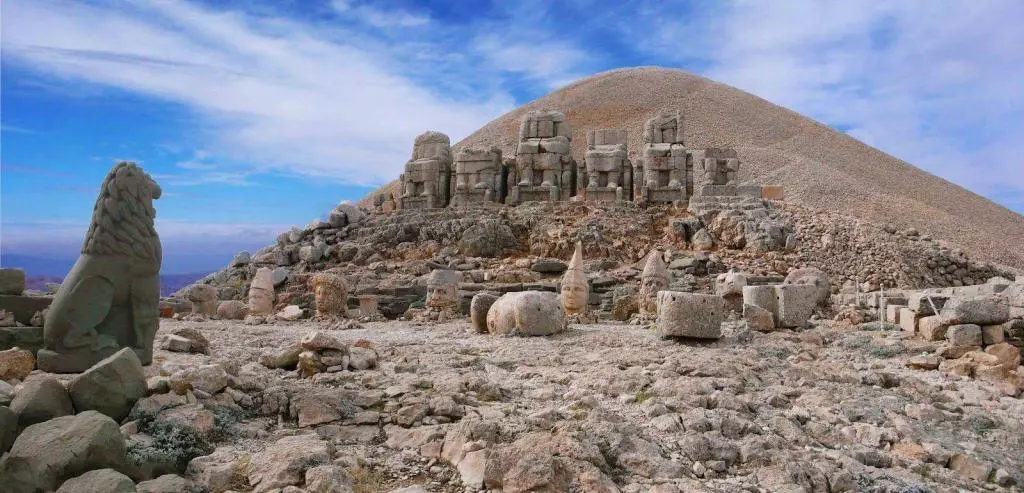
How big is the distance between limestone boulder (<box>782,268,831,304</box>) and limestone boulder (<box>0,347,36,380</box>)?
39.9 feet

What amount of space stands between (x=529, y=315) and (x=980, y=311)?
5.54 metres

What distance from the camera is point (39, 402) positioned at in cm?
495

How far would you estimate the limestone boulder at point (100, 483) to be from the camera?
4.16 m

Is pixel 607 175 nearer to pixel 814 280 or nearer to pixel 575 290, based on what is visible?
pixel 814 280

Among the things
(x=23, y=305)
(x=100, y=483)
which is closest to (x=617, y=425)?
(x=100, y=483)

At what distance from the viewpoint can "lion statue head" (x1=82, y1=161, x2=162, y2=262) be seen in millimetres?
6363

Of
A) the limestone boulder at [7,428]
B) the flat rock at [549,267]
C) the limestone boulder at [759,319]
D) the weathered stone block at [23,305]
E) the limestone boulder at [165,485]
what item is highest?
the flat rock at [549,267]

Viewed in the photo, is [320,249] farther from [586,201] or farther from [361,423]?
[361,423]

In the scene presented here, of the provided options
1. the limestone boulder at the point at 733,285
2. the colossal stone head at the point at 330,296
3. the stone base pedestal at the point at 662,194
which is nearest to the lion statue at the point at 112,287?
the colossal stone head at the point at 330,296

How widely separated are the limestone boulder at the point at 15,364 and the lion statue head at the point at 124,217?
97 centimetres

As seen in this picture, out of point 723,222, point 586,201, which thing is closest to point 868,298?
point 723,222

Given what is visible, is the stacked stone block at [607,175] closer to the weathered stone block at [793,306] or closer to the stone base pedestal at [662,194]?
the stone base pedestal at [662,194]

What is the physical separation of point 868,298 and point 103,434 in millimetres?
12493

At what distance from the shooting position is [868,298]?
13.4 meters
